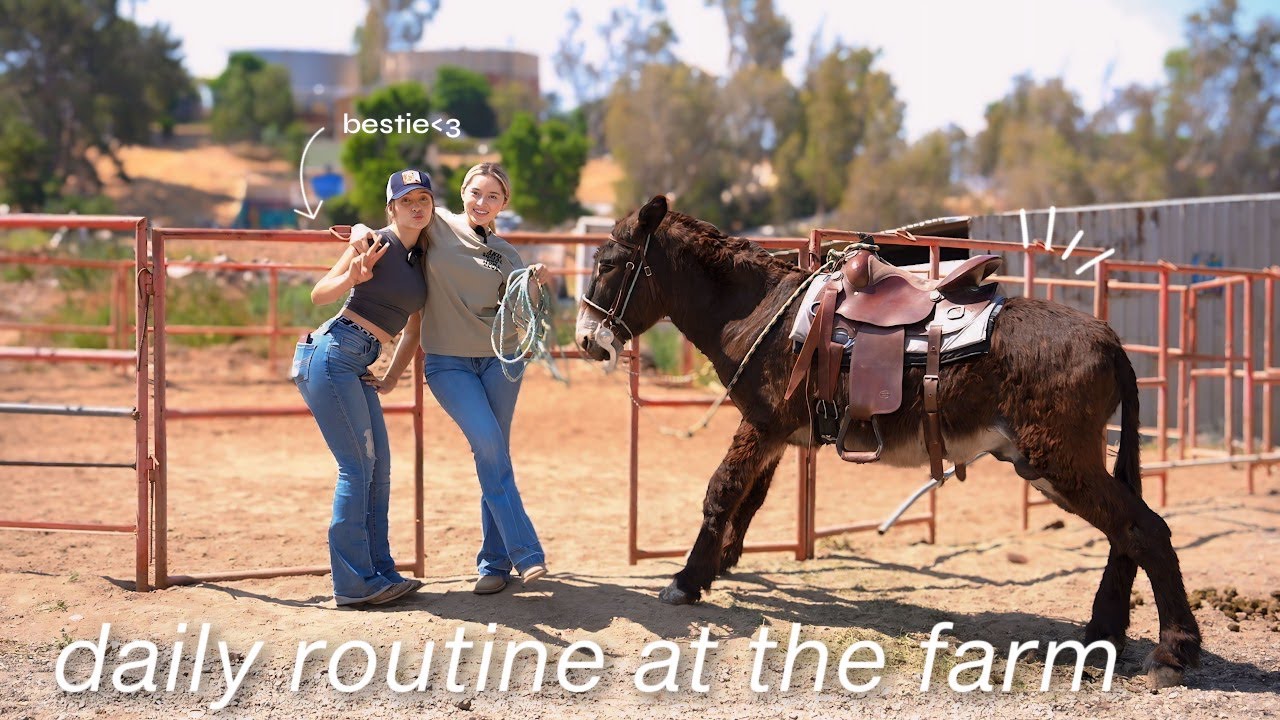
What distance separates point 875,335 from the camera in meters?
4.48

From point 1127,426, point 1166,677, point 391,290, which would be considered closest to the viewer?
point 1166,677

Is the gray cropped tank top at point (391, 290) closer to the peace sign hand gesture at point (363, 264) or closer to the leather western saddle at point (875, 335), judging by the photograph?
the peace sign hand gesture at point (363, 264)

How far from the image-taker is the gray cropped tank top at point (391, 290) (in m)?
4.57

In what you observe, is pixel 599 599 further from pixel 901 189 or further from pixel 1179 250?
pixel 901 189

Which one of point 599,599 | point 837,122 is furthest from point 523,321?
point 837,122

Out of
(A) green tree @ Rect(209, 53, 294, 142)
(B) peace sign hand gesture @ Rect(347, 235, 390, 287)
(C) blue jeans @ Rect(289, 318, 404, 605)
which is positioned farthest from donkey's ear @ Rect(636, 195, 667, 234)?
(A) green tree @ Rect(209, 53, 294, 142)

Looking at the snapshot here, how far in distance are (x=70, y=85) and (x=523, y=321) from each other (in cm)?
5185

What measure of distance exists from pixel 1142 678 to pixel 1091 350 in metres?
1.36

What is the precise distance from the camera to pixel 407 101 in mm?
41938

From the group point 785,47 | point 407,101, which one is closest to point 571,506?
point 407,101

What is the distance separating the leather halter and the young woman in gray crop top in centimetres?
82

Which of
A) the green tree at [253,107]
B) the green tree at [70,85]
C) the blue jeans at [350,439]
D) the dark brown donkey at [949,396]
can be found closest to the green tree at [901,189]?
the green tree at [70,85]

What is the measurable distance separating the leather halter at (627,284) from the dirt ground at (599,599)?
1.32m

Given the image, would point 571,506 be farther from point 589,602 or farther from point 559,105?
point 559,105
